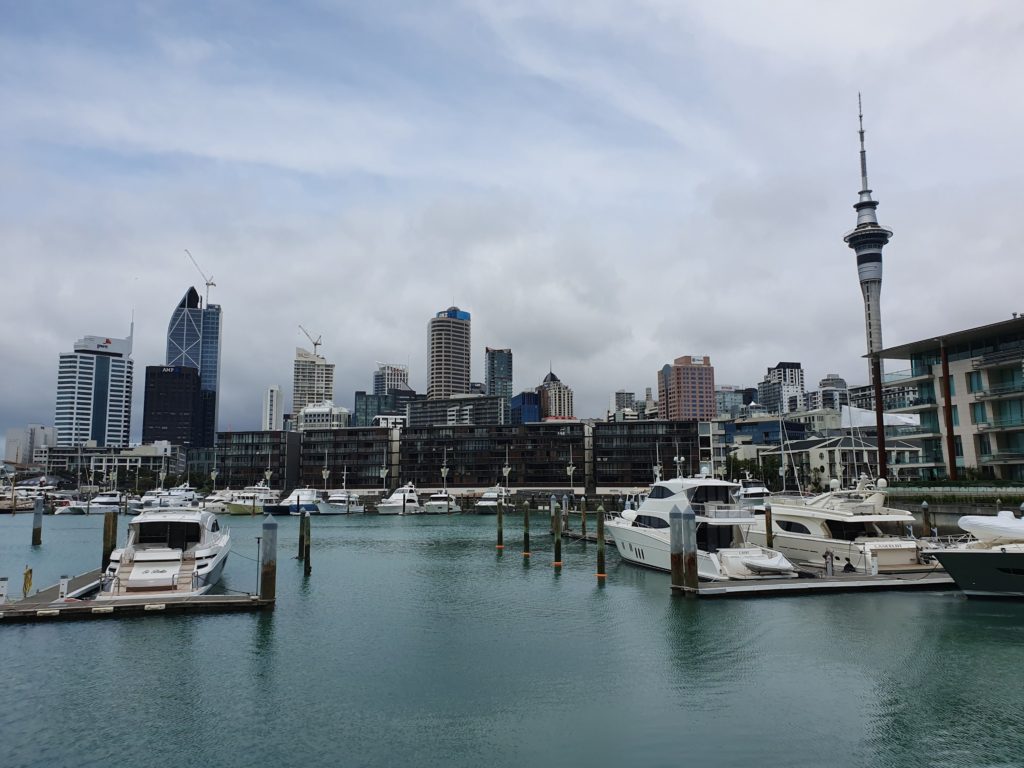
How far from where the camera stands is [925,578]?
3428 centimetres

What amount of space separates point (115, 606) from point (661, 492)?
27.7m

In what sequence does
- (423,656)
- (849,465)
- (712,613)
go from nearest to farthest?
1. (423,656)
2. (712,613)
3. (849,465)

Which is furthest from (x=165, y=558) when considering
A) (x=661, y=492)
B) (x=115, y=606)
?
(x=661, y=492)

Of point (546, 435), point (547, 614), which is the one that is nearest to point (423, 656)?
point (547, 614)

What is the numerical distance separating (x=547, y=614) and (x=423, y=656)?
8.02 metres

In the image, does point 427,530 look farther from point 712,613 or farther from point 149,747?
point 149,747

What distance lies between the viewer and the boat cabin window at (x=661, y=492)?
42781 millimetres

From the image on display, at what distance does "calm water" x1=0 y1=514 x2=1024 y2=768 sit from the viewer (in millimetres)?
16938

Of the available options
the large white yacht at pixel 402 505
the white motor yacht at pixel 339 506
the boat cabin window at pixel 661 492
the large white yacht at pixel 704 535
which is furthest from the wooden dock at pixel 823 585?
the white motor yacht at pixel 339 506

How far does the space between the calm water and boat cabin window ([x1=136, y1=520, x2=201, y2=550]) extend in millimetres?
5903

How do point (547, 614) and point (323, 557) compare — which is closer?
point (547, 614)

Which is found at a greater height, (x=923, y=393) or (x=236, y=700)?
(x=923, y=393)

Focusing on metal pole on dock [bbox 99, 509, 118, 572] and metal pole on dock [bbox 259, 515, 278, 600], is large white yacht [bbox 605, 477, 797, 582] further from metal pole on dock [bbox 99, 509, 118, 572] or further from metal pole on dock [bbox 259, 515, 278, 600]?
metal pole on dock [bbox 99, 509, 118, 572]

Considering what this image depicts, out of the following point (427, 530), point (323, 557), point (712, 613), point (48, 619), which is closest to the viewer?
point (48, 619)
